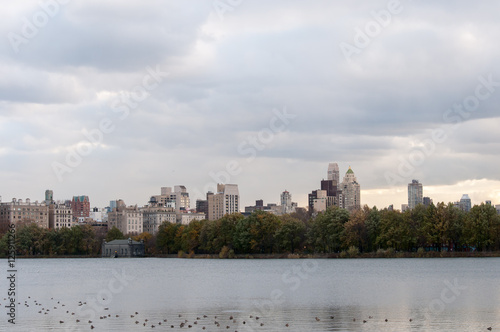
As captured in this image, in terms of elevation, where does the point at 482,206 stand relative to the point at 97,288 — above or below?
above

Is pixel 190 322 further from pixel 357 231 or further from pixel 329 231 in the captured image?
pixel 329 231

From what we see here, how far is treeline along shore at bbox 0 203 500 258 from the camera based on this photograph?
114 metres

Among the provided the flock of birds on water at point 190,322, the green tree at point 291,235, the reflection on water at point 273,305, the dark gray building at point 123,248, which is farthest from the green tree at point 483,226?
the dark gray building at point 123,248

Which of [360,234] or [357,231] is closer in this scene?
[357,231]

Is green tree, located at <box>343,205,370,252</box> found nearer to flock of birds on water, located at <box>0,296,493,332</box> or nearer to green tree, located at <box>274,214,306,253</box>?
green tree, located at <box>274,214,306,253</box>

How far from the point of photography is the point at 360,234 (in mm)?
117875

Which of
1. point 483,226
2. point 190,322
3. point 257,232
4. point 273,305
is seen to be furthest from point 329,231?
point 190,322

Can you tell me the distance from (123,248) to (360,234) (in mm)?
89548

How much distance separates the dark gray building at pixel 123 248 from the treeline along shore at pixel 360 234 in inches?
1632

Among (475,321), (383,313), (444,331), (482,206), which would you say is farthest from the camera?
(482,206)

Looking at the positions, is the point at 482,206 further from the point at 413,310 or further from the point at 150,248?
the point at 150,248

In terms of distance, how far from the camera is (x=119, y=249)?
190250 mm

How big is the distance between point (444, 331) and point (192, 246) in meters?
121

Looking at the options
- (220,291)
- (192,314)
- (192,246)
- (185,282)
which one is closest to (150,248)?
(192,246)
